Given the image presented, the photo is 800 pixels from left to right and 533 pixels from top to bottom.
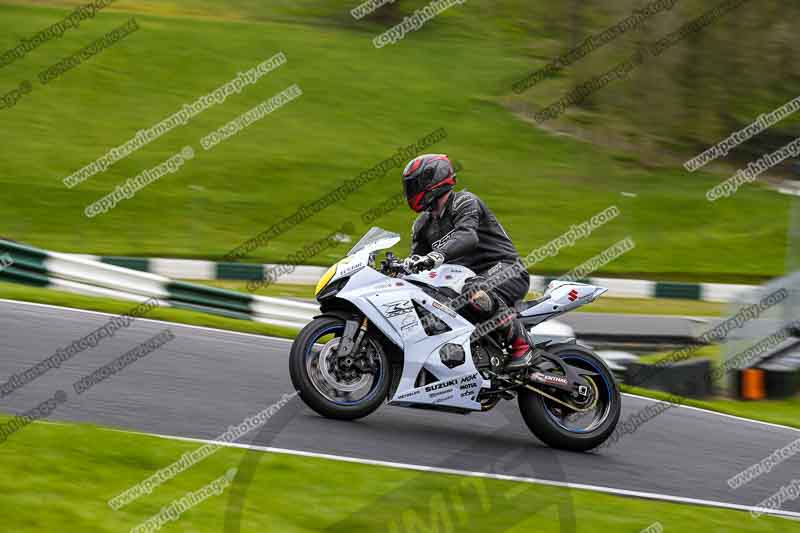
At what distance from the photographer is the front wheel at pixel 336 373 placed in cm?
698

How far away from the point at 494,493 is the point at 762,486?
2.34m

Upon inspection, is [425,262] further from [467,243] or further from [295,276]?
[295,276]

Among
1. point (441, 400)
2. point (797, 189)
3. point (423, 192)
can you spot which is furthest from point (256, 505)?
point (797, 189)

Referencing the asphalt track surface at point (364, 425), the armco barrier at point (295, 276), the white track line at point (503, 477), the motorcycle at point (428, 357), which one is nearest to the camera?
the white track line at point (503, 477)

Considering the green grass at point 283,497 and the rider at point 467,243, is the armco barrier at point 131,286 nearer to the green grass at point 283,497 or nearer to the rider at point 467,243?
the rider at point 467,243

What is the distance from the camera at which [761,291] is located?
12.1 metres

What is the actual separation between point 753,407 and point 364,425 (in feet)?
18.6

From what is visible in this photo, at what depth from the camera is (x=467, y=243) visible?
7211 mm

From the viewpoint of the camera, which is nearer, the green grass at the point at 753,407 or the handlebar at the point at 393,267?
the handlebar at the point at 393,267

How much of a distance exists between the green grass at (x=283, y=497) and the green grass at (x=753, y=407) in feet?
12.0

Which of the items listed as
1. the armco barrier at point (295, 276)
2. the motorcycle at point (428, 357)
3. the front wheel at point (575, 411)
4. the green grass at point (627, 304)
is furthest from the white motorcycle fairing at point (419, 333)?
the green grass at point (627, 304)

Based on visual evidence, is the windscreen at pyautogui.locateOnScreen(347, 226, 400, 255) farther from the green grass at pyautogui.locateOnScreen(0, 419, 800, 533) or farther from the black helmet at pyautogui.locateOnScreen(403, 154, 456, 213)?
the green grass at pyautogui.locateOnScreen(0, 419, 800, 533)

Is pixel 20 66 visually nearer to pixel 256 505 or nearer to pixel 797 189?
pixel 797 189

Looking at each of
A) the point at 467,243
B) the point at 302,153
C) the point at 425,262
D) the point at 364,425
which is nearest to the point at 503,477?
the point at 364,425
